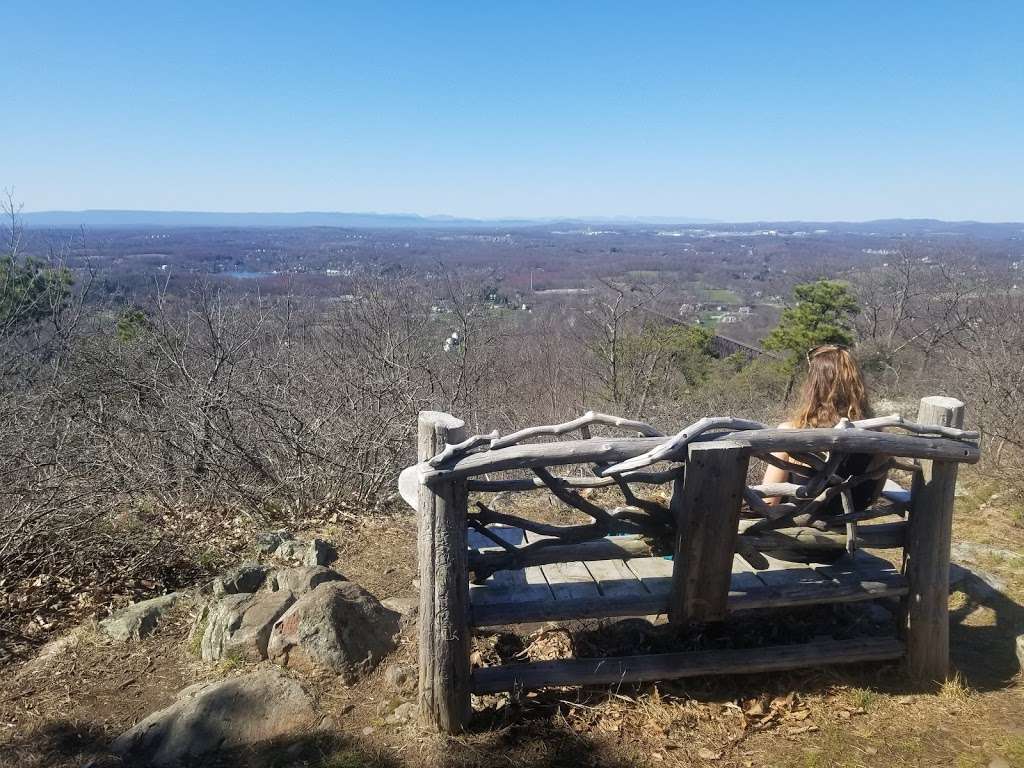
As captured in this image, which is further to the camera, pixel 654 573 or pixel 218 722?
pixel 654 573

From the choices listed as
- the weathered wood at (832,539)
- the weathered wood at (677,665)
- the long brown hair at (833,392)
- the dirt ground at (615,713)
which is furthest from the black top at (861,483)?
the dirt ground at (615,713)

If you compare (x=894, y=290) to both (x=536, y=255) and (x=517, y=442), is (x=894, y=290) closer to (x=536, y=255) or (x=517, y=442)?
(x=536, y=255)

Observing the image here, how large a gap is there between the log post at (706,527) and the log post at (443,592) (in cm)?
89

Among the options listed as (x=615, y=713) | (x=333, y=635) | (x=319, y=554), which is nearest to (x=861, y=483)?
(x=615, y=713)

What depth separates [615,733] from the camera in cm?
294

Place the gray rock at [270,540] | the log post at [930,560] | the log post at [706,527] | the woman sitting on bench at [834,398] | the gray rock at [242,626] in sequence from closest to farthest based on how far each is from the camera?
the log post at [706,527] < the log post at [930,560] < the woman sitting on bench at [834,398] < the gray rock at [242,626] < the gray rock at [270,540]

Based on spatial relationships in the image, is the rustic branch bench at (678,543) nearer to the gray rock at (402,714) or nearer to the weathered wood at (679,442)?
the weathered wood at (679,442)

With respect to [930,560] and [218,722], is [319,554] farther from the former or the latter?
[930,560]

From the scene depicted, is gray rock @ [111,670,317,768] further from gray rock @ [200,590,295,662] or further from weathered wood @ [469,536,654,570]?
weathered wood @ [469,536,654,570]

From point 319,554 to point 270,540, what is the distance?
1.95 ft

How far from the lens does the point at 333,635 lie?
346 centimetres

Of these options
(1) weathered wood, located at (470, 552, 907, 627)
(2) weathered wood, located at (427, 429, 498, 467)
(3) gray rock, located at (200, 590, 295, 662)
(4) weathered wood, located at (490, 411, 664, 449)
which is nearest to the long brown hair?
(1) weathered wood, located at (470, 552, 907, 627)

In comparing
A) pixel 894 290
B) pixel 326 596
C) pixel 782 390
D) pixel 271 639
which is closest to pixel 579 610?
pixel 326 596

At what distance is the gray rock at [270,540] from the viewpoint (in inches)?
208
